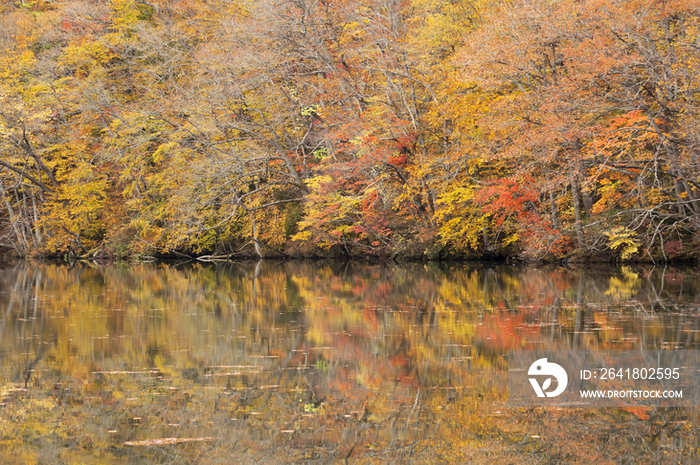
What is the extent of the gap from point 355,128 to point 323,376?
2070 cm

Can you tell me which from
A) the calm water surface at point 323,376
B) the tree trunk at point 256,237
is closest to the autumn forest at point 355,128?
the tree trunk at point 256,237

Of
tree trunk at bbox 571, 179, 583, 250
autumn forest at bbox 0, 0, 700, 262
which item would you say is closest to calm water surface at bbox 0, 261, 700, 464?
autumn forest at bbox 0, 0, 700, 262

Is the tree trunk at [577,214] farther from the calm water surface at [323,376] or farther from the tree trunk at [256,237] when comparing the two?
the tree trunk at [256,237]

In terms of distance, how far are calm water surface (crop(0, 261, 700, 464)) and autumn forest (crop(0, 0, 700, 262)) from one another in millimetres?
5637

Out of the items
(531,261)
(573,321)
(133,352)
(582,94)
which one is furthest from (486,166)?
(133,352)

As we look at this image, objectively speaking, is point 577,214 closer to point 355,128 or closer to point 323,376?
point 355,128

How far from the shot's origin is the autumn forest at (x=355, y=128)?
63.2 ft

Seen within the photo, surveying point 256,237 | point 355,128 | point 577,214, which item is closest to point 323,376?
point 577,214

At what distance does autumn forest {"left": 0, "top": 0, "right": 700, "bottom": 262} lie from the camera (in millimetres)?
19266

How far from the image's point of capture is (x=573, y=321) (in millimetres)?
10484

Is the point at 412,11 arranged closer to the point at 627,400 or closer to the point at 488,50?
the point at 488,50

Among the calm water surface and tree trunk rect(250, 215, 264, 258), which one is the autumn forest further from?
the calm water surface

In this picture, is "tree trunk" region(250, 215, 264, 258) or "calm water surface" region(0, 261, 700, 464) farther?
"tree trunk" region(250, 215, 264, 258)

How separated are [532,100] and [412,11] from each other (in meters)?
12.0
